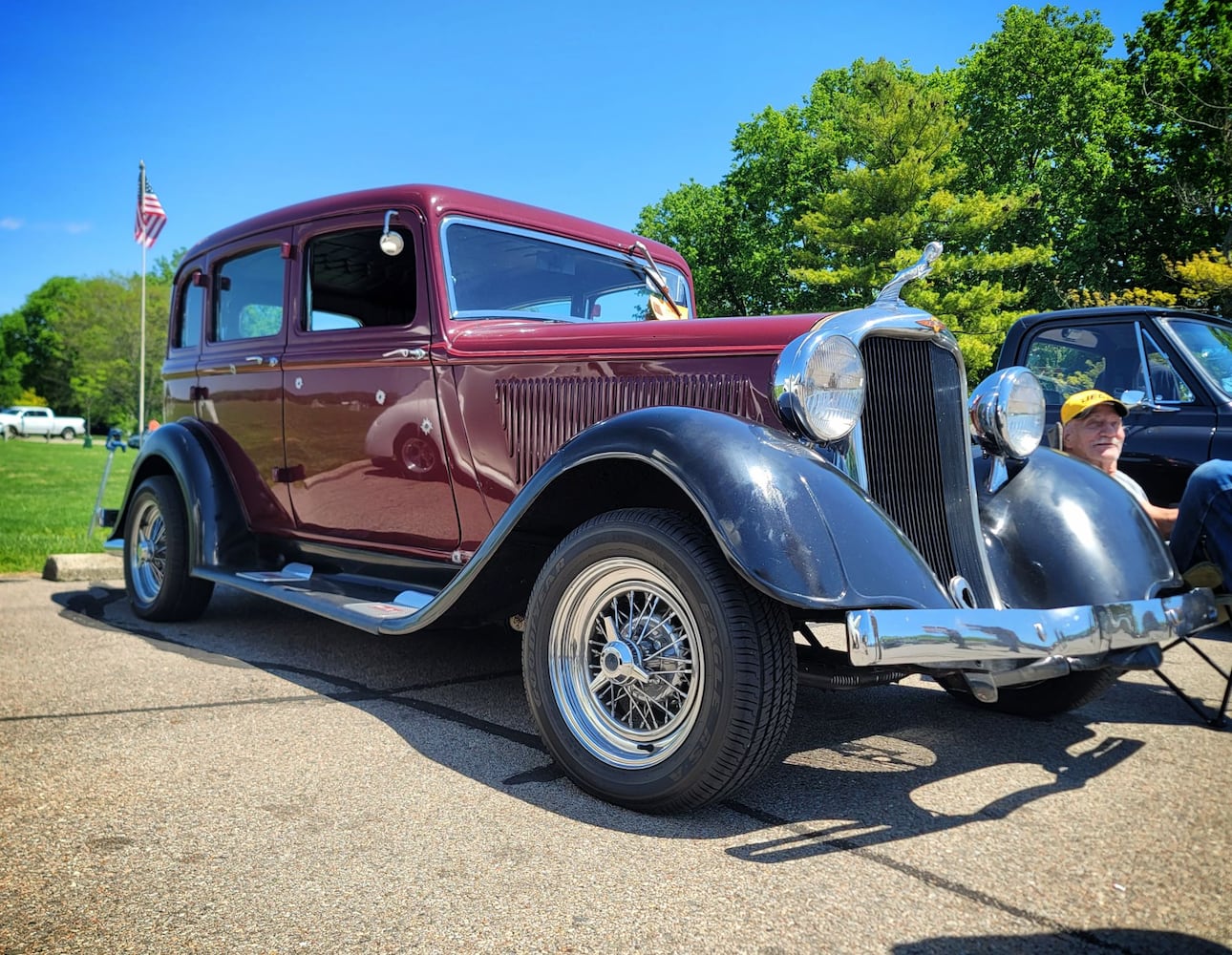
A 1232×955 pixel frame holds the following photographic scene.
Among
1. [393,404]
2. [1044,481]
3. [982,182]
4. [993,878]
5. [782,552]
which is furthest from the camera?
[982,182]

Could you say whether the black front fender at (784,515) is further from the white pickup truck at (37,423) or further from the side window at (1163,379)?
the white pickup truck at (37,423)

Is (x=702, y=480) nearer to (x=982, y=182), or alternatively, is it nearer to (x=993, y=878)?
(x=993, y=878)

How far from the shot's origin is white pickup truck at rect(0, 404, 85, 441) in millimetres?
49053

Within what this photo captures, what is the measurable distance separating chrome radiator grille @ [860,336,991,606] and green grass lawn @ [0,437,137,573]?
19.7 feet

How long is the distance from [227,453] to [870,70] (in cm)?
2717

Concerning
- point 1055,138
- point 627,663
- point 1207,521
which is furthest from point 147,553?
point 1055,138

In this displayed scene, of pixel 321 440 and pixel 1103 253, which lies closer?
pixel 321 440

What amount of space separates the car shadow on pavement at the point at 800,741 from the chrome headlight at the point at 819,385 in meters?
1.00

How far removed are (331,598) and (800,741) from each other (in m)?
1.85

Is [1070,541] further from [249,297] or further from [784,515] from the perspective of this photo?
[249,297]

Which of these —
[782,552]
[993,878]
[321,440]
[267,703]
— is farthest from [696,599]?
[321,440]

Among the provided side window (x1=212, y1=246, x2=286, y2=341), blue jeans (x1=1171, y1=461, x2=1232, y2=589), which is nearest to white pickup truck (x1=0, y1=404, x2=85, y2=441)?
side window (x1=212, y1=246, x2=286, y2=341)

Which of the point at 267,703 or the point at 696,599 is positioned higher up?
the point at 696,599

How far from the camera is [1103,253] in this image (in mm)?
25734
